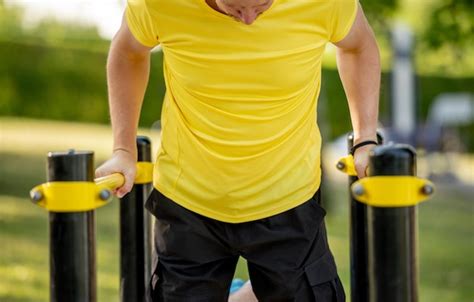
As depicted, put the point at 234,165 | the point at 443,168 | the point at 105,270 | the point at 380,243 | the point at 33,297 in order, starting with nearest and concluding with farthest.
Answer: the point at 380,243 → the point at 234,165 → the point at 33,297 → the point at 105,270 → the point at 443,168

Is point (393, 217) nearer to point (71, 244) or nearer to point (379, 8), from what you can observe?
point (71, 244)

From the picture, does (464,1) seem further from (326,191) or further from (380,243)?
(380,243)

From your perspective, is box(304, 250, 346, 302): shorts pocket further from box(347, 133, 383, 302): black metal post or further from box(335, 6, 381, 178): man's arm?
box(335, 6, 381, 178): man's arm

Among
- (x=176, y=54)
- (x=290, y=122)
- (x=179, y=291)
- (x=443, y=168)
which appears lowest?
(x=443, y=168)

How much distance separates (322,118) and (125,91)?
724cm

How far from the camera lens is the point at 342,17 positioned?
246 centimetres

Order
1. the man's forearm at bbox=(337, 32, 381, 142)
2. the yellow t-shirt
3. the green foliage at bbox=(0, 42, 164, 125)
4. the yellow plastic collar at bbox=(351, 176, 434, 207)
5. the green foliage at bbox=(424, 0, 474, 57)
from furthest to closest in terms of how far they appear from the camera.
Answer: the green foliage at bbox=(0, 42, 164, 125), the green foliage at bbox=(424, 0, 474, 57), the man's forearm at bbox=(337, 32, 381, 142), the yellow t-shirt, the yellow plastic collar at bbox=(351, 176, 434, 207)

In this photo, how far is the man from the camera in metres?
2.40

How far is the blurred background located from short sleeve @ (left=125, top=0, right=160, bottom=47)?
340 cm

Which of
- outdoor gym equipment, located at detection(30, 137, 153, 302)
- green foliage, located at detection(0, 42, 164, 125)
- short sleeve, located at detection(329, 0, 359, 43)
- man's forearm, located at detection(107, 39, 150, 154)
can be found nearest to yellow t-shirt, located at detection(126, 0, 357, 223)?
short sleeve, located at detection(329, 0, 359, 43)

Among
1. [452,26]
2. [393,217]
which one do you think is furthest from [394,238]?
[452,26]

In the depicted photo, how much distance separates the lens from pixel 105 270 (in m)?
6.96

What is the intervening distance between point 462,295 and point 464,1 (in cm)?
361

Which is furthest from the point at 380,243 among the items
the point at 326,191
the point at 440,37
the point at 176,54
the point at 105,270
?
the point at 326,191
